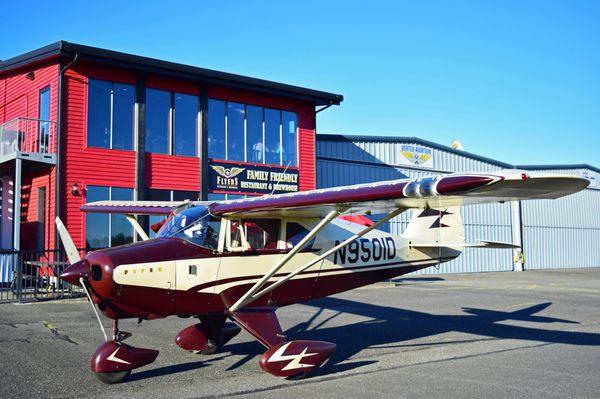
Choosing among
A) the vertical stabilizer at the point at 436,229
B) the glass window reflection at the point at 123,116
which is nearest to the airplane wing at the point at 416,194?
the vertical stabilizer at the point at 436,229

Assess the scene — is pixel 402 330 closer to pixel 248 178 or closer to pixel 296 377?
pixel 296 377

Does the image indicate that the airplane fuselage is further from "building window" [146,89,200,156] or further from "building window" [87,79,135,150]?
"building window" [146,89,200,156]

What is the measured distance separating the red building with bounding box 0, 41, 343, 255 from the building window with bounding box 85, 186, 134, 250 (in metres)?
0.03

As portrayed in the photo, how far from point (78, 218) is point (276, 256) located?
11843 millimetres

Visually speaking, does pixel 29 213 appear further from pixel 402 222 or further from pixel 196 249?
pixel 402 222

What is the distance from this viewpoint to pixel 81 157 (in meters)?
18.5

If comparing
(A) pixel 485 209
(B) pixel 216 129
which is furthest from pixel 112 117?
(A) pixel 485 209

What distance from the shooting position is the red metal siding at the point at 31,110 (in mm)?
18219

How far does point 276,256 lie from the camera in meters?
8.44

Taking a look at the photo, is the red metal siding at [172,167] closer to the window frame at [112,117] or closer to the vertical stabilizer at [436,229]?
the window frame at [112,117]

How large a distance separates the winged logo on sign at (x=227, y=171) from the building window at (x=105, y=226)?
153 inches

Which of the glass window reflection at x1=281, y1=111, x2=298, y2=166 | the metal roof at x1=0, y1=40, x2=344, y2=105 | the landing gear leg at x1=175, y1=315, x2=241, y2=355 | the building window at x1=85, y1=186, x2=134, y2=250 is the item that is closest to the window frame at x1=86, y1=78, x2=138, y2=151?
the metal roof at x1=0, y1=40, x2=344, y2=105

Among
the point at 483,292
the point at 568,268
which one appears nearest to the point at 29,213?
the point at 483,292

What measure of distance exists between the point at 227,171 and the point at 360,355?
14.2m
